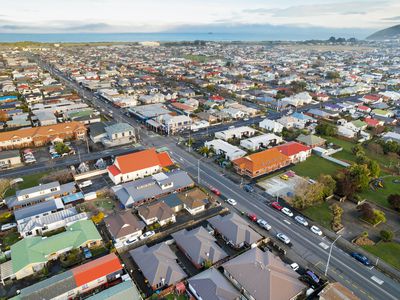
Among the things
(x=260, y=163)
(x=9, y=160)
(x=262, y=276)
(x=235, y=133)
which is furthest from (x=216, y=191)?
(x=9, y=160)

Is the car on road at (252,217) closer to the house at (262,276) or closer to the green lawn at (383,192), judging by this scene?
the house at (262,276)

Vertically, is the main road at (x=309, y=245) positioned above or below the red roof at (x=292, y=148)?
below

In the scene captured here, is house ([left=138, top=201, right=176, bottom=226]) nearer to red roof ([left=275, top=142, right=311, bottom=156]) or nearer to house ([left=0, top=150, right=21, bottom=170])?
red roof ([left=275, top=142, right=311, bottom=156])

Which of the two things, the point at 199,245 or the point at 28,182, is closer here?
the point at 199,245

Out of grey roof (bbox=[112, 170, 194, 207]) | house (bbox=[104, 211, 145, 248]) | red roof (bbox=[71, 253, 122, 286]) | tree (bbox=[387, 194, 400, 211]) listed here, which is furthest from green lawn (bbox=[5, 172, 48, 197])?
tree (bbox=[387, 194, 400, 211])

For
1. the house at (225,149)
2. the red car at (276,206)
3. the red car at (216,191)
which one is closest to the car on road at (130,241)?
the red car at (216,191)

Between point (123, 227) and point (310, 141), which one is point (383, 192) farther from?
point (123, 227)

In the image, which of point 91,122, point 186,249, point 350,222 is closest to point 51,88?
point 91,122
